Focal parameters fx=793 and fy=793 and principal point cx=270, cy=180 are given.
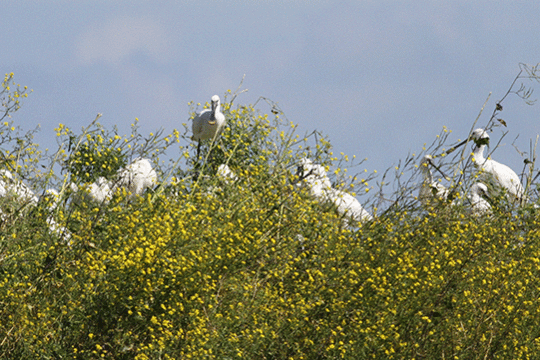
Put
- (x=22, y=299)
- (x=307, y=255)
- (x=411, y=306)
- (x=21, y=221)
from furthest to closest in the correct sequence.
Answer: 1. (x=307, y=255)
2. (x=21, y=221)
3. (x=411, y=306)
4. (x=22, y=299)

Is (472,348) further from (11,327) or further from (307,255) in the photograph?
(11,327)

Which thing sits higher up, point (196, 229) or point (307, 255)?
point (307, 255)

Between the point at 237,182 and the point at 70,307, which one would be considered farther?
the point at 237,182

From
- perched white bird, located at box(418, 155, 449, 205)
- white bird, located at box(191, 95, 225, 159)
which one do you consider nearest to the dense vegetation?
perched white bird, located at box(418, 155, 449, 205)

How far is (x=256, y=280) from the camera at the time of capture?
4805 mm

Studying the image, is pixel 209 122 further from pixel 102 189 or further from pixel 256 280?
pixel 256 280

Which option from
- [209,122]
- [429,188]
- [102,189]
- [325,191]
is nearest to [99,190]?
[102,189]

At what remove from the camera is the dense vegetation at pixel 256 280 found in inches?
169

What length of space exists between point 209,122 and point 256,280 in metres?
4.48

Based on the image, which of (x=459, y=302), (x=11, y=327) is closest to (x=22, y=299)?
(x=11, y=327)

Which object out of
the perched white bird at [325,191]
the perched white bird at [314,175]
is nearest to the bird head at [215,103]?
the perched white bird at [325,191]

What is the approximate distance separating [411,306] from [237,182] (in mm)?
1993

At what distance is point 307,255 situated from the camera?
5633 mm

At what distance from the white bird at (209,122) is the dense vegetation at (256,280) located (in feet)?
9.83
